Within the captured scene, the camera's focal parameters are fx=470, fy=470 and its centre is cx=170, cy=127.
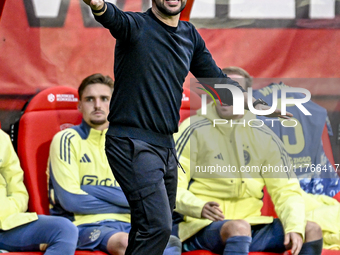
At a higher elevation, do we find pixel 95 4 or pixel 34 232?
pixel 95 4

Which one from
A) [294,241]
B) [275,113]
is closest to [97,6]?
[275,113]

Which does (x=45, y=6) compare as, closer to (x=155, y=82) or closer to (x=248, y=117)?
(x=248, y=117)

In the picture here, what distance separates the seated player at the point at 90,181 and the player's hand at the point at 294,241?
0.47 meters

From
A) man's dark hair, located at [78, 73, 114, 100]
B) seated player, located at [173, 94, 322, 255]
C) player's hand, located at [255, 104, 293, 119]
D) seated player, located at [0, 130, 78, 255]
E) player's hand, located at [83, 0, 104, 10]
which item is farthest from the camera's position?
man's dark hair, located at [78, 73, 114, 100]

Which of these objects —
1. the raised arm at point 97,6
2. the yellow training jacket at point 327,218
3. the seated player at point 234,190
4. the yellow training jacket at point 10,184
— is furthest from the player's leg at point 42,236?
the yellow training jacket at point 327,218

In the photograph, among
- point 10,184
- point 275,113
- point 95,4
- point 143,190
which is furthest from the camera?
point 10,184

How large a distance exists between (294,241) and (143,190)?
0.99 meters

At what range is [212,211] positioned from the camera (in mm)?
2029

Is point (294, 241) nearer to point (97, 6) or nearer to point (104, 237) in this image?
point (104, 237)

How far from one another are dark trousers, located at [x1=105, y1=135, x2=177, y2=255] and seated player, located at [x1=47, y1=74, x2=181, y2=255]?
0.72 meters

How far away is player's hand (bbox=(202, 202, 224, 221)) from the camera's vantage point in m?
2.02

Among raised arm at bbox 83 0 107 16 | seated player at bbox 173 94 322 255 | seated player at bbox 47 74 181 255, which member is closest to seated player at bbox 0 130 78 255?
seated player at bbox 47 74 181 255

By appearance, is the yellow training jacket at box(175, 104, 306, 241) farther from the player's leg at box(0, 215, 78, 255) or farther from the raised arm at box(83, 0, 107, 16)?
the raised arm at box(83, 0, 107, 16)

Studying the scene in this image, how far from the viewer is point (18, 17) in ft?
8.71
